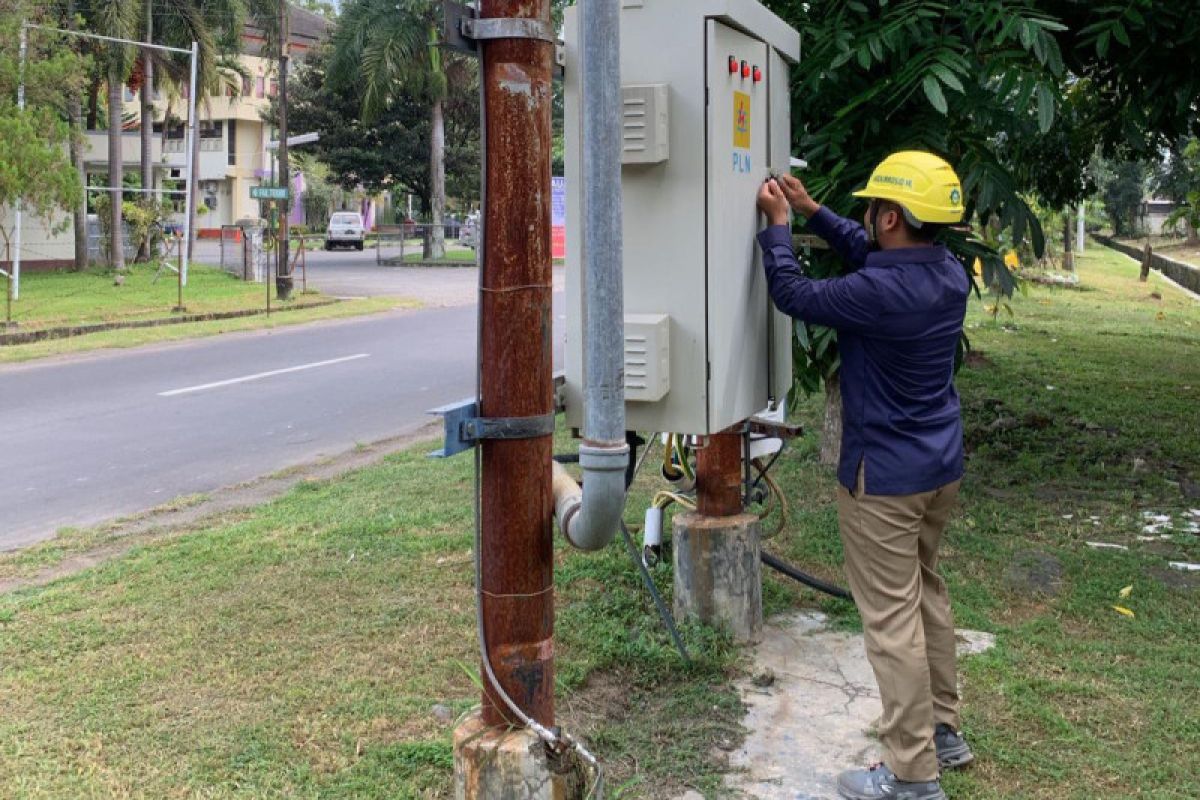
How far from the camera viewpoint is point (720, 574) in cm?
485

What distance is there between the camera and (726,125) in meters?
3.72

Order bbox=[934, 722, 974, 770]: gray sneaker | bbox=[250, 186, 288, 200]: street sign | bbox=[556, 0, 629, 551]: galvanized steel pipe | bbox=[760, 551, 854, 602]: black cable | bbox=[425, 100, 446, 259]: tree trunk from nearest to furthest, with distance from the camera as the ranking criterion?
bbox=[556, 0, 629, 551]: galvanized steel pipe
bbox=[934, 722, 974, 770]: gray sneaker
bbox=[760, 551, 854, 602]: black cable
bbox=[250, 186, 288, 200]: street sign
bbox=[425, 100, 446, 259]: tree trunk

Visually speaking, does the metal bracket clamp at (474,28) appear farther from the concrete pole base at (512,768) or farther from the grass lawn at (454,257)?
the grass lawn at (454,257)

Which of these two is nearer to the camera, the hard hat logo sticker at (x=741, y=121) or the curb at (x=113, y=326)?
the hard hat logo sticker at (x=741, y=121)

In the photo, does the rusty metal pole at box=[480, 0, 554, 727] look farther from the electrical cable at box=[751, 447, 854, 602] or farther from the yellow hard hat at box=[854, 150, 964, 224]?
the electrical cable at box=[751, 447, 854, 602]

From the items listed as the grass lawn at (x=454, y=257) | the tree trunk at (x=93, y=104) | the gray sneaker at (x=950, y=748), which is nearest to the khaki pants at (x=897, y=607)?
the gray sneaker at (x=950, y=748)

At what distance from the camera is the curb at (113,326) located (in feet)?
58.7

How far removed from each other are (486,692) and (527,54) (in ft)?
4.68

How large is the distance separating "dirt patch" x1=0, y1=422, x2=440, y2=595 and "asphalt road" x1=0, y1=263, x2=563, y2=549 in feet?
0.87

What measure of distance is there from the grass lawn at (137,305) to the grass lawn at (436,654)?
11.2 m

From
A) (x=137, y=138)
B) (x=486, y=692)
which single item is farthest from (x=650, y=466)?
(x=137, y=138)

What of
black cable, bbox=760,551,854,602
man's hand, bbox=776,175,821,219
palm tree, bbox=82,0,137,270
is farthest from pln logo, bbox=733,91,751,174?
palm tree, bbox=82,0,137,270

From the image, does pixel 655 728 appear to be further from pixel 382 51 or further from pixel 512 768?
pixel 382 51

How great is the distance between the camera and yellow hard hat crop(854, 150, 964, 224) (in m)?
3.53
